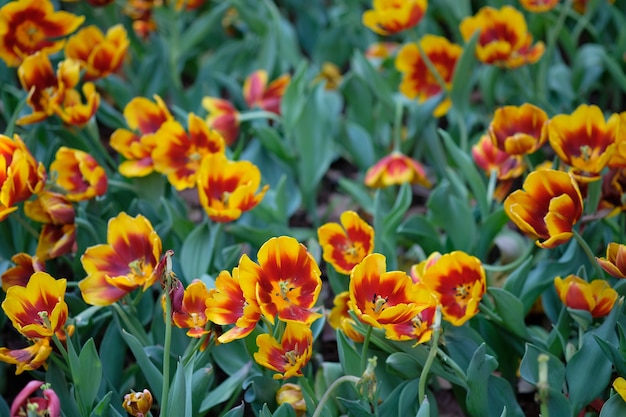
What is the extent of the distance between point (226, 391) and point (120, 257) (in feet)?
0.97

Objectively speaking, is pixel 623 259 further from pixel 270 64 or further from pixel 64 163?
pixel 270 64

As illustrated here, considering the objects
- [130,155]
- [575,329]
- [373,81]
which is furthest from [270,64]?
[575,329]

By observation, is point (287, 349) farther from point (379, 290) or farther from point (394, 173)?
point (394, 173)

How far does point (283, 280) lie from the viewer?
48.4 inches

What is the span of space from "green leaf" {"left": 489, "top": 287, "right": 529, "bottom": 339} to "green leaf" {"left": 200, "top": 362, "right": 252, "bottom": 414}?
1.45 feet

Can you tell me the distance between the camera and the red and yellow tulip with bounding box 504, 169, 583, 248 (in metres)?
1.29

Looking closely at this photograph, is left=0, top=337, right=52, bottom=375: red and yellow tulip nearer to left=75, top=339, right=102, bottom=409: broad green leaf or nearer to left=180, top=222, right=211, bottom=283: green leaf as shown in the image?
left=75, top=339, right=102, bottom=409: broad green leaf

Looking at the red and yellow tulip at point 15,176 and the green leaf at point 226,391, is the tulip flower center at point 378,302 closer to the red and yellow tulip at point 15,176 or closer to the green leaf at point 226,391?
the green leaf at point 226,391

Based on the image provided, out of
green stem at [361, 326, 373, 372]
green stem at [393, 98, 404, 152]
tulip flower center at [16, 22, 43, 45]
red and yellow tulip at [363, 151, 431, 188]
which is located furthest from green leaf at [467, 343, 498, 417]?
tulip flower center at [16, 22, 43, 45]

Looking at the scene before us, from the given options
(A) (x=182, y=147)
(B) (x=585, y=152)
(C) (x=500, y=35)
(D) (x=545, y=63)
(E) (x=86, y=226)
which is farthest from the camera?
(D) (x=545, y=63)

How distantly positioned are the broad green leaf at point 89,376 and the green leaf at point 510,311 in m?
0.66

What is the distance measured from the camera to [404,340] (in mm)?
1323

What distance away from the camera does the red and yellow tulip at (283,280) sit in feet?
3.91

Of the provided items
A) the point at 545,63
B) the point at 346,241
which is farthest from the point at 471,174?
the point at 545,63
